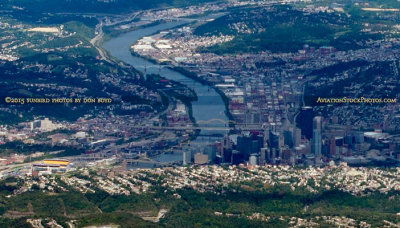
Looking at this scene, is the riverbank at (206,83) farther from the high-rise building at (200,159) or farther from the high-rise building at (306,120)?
the high-rise building at (200,159)

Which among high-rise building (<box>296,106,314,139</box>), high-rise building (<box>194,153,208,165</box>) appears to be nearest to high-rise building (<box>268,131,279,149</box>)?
high-rise building (<box>296,106,314,139</box>)

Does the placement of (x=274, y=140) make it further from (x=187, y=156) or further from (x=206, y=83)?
(x=206, y=83)

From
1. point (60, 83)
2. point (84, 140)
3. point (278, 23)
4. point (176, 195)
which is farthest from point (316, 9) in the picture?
point (176, 195)

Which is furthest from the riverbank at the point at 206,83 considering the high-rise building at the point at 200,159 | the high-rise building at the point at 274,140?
the high-rise building at the point at 200,159

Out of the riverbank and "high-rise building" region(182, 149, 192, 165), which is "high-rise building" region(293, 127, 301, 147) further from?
"high-rise building" region(182, 149, 192, 165)

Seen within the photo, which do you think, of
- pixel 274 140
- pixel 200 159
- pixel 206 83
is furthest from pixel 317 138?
pixel 206 83

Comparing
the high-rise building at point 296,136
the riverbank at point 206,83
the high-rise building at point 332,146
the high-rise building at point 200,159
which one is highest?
the riverbank at point 206,83
